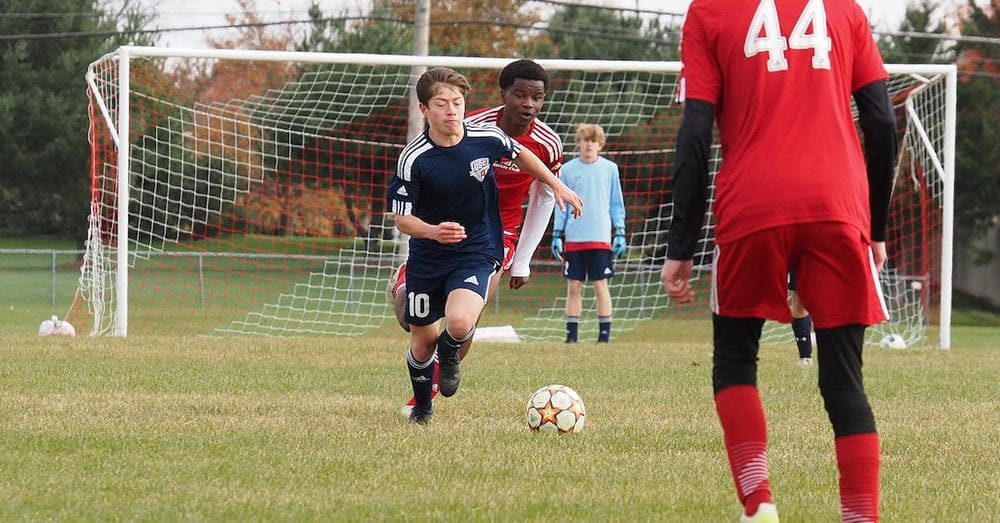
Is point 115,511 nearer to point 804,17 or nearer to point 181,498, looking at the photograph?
point 181,498

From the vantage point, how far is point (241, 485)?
483 cm

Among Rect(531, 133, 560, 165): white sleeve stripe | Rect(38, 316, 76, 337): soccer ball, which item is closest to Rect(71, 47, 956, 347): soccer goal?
Rect(38, 316, 76, 337): soccer ball

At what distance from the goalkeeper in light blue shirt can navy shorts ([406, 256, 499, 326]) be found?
6149 millimetres

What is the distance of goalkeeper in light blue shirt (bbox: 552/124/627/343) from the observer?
1308 cm

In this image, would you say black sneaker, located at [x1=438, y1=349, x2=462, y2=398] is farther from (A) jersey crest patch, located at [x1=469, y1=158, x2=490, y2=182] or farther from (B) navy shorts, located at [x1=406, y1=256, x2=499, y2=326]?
(A) jersey crest patch, located at [x1=469, y1=158, x2=490, y2=182]

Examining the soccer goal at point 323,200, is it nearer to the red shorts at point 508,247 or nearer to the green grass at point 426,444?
the green grass at point 426,444

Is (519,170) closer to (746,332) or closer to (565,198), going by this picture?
(565,198)

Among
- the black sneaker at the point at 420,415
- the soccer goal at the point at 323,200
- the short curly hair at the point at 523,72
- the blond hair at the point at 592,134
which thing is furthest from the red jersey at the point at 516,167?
the blond hair at the point at 592,134

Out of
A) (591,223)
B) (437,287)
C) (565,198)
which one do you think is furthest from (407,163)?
(591,223)

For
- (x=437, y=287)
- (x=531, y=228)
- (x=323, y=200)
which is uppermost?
(x=531, y=228)

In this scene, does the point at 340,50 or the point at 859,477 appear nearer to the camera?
the point at 859,477

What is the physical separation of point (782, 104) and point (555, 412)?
288 cm

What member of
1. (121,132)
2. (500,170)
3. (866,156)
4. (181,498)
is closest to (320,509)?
(181,498)

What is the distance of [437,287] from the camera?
22.5ft
